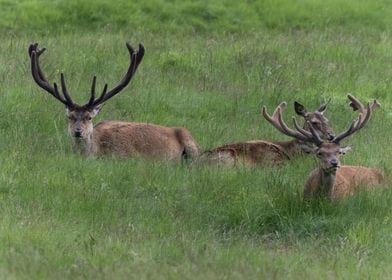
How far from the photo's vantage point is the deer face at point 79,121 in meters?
11.4

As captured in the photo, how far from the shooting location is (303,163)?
37.4 ft

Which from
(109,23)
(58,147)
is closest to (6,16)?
(109,23)

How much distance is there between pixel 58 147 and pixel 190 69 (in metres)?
4.78

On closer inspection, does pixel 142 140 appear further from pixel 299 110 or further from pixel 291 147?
pixel 299 110

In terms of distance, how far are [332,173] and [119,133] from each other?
336 cm

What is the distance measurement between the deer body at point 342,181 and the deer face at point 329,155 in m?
0.10

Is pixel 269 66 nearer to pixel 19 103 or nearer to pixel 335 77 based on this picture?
pixel 335 77

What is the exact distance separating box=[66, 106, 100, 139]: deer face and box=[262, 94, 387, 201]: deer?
223cm

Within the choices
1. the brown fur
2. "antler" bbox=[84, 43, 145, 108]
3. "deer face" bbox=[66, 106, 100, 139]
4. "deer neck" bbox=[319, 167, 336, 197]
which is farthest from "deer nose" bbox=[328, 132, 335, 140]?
"deer face" bbox=[66, 106, 100, 139]

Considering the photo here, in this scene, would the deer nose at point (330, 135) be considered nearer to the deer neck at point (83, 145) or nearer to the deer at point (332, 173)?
the deer at point (332, 173)

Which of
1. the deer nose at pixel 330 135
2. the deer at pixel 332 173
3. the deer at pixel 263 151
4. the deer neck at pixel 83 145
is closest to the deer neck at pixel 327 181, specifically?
the deer at pixel 332 173

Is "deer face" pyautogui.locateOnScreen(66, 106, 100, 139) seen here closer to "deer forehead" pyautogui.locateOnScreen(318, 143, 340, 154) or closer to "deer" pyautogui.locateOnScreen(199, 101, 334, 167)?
"deer" pyautogui.locateOnScreen(199, 101, 334, 167)

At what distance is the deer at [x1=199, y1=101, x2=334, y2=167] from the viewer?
37.9 ft

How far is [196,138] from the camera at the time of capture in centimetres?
1287
